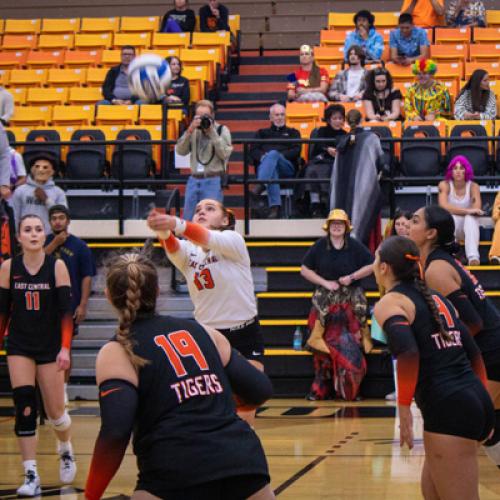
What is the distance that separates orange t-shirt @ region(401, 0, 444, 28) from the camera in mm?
16130

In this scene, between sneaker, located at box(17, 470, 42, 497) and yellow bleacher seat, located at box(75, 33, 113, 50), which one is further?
yellow bleacher seat, located at box(75, 33, 113, 50)

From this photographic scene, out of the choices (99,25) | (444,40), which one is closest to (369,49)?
(444,40)

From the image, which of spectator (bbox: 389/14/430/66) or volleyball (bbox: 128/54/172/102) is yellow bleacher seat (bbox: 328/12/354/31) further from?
volleyball (bbox: 128/54/172/102)

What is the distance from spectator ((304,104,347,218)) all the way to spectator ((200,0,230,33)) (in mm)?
4702

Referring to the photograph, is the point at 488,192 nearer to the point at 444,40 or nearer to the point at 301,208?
the point at 301,208

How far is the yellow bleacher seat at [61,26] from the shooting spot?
17812 mm

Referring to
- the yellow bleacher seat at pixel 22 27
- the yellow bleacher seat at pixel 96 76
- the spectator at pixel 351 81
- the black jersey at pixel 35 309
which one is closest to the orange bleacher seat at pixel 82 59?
the yellow bleacher seat at pixel 96 76

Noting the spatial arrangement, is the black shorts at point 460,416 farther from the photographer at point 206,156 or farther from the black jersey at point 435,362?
the photographer at point 206,156

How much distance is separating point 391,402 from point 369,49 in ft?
19.4

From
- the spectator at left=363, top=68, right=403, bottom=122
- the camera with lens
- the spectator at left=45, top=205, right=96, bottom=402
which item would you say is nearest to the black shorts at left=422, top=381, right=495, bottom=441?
the spectator at left=45, top=205, right=96, bottom=402

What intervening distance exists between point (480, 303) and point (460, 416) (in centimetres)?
120

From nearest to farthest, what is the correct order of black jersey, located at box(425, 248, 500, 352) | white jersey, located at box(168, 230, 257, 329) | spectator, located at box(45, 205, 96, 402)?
1. black jersey, located at box(425, 248, 500, 352)
2. white jersey, located at box(168, 230, 257, 329)
3. spectator, located at box(45, 205, 96, 402)

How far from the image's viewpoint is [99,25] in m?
17.8

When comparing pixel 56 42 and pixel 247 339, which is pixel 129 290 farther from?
pixel 56 42
